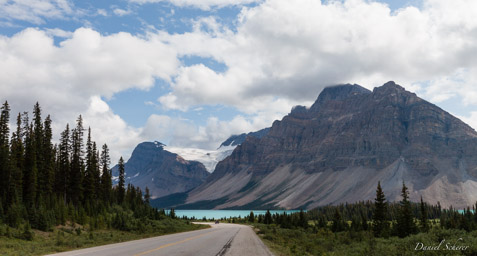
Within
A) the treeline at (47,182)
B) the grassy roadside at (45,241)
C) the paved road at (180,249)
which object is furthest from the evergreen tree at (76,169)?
the paved road at (180,249)

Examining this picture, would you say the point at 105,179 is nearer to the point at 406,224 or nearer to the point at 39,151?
the point at 39,151

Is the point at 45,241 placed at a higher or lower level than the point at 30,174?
lower

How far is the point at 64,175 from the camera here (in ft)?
253

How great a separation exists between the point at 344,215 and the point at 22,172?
15089 cm

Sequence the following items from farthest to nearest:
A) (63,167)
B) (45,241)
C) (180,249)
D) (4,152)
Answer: (63,167)
(4,152)
(45,241)
(180,249)

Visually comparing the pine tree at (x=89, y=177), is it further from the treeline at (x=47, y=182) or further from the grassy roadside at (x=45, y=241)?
the grassy roadside at (x=45, y=241)

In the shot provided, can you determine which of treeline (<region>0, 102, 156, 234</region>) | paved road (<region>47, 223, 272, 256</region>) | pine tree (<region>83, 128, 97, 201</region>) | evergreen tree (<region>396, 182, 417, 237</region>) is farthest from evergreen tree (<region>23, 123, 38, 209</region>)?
evergreen tree (<region>396, 182, 417, 237</region>)

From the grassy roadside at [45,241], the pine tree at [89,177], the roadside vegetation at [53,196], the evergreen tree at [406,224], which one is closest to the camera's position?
the grassy roadside at [45,241]

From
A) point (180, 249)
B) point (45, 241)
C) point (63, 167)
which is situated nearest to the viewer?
point (180, 249)

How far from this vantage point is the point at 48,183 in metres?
69.2

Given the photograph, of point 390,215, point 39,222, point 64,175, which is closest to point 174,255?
point 39,222

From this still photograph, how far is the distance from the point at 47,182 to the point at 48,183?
41 centimetres

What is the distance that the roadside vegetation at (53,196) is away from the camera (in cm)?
4581

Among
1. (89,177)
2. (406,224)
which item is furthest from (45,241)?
(406,224)
